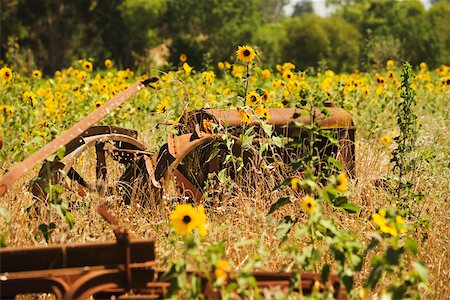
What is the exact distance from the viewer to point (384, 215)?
9.09 feet

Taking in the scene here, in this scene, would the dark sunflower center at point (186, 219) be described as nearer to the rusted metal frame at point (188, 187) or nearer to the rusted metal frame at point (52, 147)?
the rusted metal frame at point (52, 147)

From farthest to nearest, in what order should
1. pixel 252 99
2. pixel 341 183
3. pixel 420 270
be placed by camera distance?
1. pixel 252 99
2. pixel 341 183
3. pixel 420 270

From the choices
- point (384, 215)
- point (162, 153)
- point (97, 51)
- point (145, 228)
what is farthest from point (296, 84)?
point (97, 51)

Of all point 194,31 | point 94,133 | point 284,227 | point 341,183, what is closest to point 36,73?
point 94,133

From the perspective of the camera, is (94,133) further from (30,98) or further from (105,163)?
(30,98)

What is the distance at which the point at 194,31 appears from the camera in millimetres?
42250

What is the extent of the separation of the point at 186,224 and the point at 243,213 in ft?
4.93

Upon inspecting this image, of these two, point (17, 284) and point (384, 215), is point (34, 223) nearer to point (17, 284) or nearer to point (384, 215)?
point (17, 284)

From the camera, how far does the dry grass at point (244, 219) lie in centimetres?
360

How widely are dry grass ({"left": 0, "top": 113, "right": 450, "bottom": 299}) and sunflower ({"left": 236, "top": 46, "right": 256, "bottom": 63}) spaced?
0.82m

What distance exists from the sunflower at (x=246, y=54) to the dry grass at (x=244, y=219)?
2.70ft

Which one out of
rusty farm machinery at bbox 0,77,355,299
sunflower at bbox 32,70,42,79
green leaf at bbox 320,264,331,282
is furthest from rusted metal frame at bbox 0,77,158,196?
sunflower at bbox 32,70,42,79

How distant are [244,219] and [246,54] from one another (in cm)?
131

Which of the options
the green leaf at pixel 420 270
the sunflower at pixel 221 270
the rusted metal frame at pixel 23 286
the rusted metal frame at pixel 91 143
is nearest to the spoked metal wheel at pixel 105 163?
the rusted metal frame at pixel 91 143
